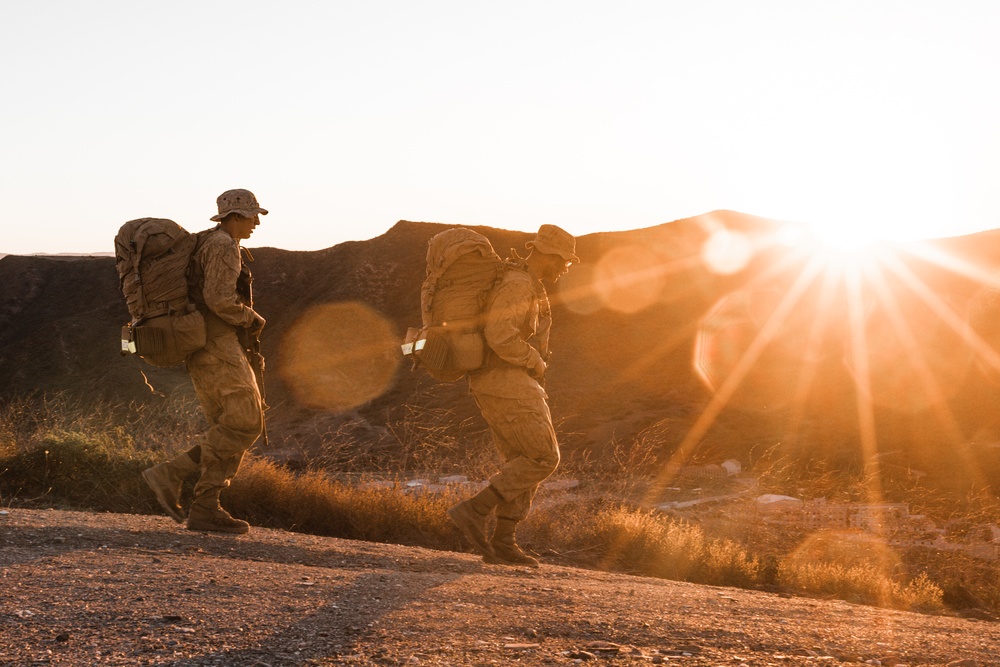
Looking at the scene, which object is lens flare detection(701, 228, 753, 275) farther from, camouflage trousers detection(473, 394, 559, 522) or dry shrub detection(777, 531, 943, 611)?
camouflage trousers detection(473, 394, 559, 522)

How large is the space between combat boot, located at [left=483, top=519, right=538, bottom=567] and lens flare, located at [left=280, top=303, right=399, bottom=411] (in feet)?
61.2

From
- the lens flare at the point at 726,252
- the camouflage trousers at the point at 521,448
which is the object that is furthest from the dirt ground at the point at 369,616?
the lens flare at the point at 726,252

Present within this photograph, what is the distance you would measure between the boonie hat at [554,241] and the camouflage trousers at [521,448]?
99 cm

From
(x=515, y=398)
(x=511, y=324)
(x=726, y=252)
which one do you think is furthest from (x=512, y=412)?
(x=726, y=252)

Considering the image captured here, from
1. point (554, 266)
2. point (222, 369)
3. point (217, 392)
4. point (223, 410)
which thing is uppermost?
point (554, 266)

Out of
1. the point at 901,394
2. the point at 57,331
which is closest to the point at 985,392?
the point at 901,394

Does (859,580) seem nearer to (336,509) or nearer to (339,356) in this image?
(336,509)

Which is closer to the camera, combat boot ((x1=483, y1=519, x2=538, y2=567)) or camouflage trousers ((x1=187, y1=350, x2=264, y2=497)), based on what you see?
camouflage trousers ((x1=187, y1=350, x2=264, y2=497))

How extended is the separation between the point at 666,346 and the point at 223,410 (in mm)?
17206

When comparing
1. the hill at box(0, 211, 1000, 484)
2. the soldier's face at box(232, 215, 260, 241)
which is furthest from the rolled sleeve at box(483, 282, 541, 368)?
the hill at box(0, 211, 1000, 484)

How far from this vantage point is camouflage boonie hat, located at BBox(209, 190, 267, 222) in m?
6.47

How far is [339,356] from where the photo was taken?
28.0 meters

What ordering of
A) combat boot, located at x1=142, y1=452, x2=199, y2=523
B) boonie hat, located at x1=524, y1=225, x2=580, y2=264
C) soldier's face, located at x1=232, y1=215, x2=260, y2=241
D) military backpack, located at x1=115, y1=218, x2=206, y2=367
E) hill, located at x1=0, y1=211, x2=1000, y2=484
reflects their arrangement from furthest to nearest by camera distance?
hill, located at x1=0, y1=211, x2=1000, y2=484 < soldier's face, located at x1=232, y1=215, x2=260, y2=241 < boonie hat, located at x1=524, y1=225, x2=580, y2=264 < combat boot, located at x1=142, y1=452, x2=199, y2=523 < military backpack, located at x1=115, y1=218, x2=206, y2=367

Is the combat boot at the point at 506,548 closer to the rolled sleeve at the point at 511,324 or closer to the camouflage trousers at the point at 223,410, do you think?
the rolled sleeve at the point at 511,324
